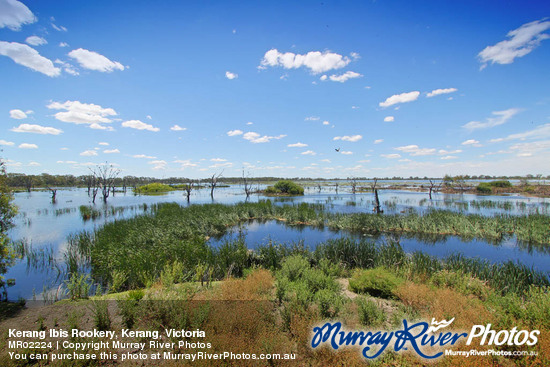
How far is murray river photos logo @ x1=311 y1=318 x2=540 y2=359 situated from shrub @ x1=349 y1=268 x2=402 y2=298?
220 cm

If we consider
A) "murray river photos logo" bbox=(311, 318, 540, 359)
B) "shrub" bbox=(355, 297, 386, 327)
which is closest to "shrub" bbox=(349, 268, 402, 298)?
"shrub" bbox=(355, 297, 386, 327)

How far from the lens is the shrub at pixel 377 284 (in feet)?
24.1

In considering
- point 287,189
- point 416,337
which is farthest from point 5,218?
point 287,189

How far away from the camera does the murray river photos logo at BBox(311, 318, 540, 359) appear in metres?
4.28

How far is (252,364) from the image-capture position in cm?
396

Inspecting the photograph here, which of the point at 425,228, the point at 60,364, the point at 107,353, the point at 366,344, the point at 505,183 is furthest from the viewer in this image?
the point at 505,183

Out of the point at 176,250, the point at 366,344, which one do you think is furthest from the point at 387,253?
the point at 176,250

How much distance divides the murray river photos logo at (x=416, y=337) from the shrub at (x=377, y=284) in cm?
220

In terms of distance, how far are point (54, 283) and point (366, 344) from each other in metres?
13.3

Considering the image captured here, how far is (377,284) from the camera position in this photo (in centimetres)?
751

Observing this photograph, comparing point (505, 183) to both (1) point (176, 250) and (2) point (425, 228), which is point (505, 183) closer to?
(2) point (425, 228)

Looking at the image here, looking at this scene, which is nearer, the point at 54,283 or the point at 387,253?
the point at 54,283

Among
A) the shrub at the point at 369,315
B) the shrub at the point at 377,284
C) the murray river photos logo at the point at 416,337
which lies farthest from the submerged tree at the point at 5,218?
the shrub at the point at 377,284

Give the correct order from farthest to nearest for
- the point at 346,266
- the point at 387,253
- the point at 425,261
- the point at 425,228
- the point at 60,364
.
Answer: the point at 425,228, the point at 346,266, the point at 387,253, the point at 425,261, the point at 60,364
